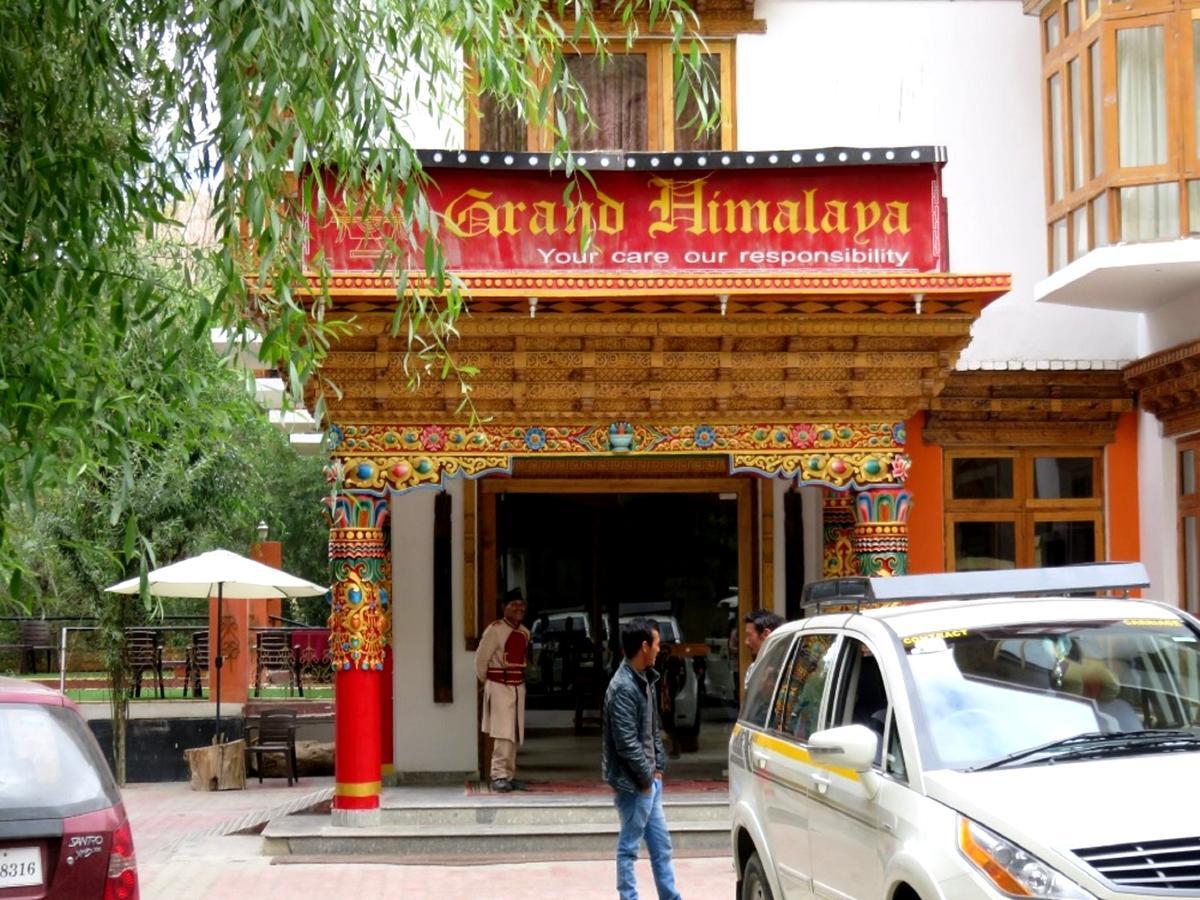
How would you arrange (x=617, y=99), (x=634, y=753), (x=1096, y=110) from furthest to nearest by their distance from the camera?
1. (x=617, y=99)
2. (x=1096, y=110)
3. (x=634, y=753)

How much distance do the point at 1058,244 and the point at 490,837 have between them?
23.5ft

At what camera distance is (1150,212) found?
1353 cm

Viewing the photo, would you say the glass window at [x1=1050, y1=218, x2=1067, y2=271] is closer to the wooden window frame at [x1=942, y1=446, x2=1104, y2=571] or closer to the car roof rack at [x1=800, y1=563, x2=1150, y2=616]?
the wooden window frame at [x1=942, y1=446, x2=1104, y2=571]

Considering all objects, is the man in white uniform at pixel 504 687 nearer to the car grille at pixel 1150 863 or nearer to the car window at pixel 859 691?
the car window at pixel 859 691

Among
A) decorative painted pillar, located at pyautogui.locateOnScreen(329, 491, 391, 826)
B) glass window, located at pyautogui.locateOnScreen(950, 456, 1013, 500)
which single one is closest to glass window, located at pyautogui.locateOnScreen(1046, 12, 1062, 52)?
glass window, located at pyautogui.locateOnScreen(950, 456, 1013, 500)

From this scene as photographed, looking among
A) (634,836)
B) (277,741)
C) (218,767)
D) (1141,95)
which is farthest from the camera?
→ (277,741)

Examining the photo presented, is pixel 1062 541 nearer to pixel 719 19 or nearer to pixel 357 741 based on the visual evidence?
pixel 719 19

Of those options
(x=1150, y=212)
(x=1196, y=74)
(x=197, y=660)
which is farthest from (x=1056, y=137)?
(x=197, y=660)

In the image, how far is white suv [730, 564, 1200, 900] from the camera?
16.6 feet

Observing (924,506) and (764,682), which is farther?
(924,506)

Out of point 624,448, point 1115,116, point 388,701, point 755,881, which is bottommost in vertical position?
point 755,881

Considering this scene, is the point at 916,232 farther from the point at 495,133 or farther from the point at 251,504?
the point at 251,504

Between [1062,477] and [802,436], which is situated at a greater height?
[802,436]

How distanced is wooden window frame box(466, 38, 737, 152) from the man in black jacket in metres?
7.40
